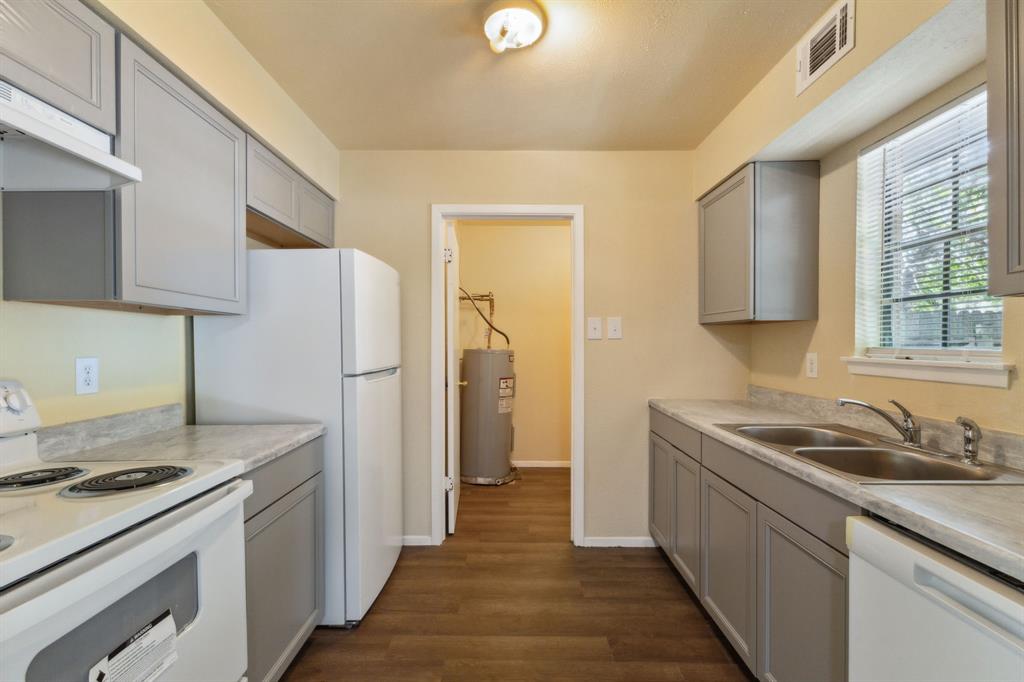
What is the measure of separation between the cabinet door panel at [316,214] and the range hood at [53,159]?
1037 millimetres

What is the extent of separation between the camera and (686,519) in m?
1.93

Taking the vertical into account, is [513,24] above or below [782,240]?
above

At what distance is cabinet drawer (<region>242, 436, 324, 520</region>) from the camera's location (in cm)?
126

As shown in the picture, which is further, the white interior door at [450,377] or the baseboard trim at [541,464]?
the baseboard trim at [541,464]

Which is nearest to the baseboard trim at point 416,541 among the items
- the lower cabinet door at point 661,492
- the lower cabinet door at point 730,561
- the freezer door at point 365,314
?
the freezer door at point 365,314

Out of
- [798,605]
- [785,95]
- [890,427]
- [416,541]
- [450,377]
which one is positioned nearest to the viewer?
[798,605]

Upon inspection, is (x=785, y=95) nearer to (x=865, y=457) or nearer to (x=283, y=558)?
(x=865, y=457)

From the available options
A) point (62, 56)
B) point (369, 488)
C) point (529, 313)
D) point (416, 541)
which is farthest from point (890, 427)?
point (529, 313)

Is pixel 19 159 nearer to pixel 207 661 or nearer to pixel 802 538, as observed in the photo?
pixel 207 661

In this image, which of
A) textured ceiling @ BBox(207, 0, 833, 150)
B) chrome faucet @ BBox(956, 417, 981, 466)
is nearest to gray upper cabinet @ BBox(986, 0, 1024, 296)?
chrome faucet @ BBox(956, 417, 981, 466)

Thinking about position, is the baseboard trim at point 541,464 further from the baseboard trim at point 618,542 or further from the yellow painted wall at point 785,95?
the yellow painted wall at point 785,95

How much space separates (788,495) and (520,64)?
1.83 metres

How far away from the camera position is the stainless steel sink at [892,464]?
1174mm

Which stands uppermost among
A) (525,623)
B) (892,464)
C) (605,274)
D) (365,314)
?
(605,274)
